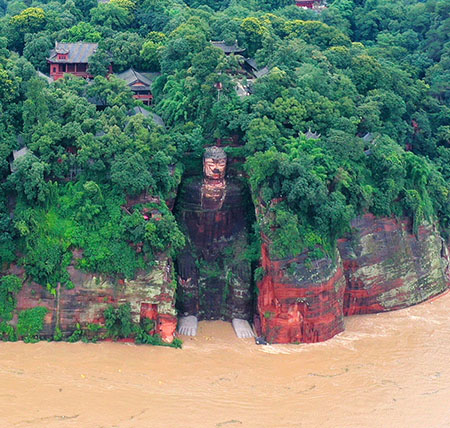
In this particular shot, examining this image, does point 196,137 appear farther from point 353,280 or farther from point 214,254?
point 353,280

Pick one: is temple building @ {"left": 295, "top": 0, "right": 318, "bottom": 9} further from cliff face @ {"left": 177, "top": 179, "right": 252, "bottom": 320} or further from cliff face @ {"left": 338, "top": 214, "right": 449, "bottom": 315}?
cliff face @ {"left": 177, "top": 179, "right": 252, "bottom": 320}

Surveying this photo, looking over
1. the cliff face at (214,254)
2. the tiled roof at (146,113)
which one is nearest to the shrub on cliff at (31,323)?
the cliff face at (214,254)

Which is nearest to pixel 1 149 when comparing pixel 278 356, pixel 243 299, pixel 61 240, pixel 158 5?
pixel 61 240

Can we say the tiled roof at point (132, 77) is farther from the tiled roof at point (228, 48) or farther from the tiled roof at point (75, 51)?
the tiled roof at point (228, 48)

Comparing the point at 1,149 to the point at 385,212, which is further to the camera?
the point at 385,212

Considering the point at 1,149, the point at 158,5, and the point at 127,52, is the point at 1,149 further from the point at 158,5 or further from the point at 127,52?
the point at 158,5
